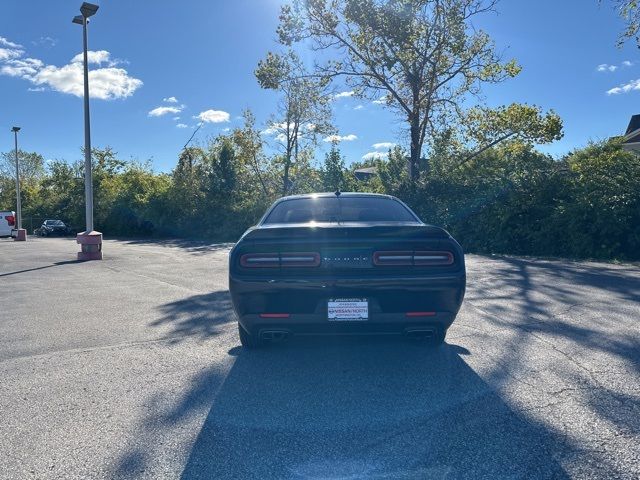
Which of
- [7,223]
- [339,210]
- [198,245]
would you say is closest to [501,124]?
[198,245]

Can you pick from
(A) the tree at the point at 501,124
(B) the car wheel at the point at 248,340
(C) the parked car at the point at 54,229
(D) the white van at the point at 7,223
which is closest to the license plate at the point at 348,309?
(B) the car wheel at the point at 248,340

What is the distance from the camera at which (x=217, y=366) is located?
452 cm

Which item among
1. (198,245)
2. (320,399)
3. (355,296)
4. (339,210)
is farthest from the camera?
(198,245)

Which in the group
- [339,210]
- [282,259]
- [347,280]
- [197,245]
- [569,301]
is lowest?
[197,245]

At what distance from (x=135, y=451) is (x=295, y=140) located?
99.6ft

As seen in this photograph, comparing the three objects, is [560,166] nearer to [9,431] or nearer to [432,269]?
[432,269]

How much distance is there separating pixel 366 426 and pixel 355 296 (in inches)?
44.3

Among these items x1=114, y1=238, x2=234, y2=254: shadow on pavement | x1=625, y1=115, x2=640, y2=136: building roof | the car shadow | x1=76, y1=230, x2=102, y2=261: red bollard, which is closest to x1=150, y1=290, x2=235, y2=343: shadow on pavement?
x1=76, y1=230, x2=102, y2=261: red bollard

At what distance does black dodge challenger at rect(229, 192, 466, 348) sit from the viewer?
4145 mm

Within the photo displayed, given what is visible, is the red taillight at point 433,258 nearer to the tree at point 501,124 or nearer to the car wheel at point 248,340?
the car wheel at point 248,340

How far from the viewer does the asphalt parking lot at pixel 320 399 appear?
112 inches

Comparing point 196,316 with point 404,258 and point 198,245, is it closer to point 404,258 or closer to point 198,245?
point 404,258

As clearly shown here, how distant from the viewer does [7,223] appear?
37500mm

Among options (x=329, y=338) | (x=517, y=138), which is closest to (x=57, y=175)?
(x=517, y=138)
